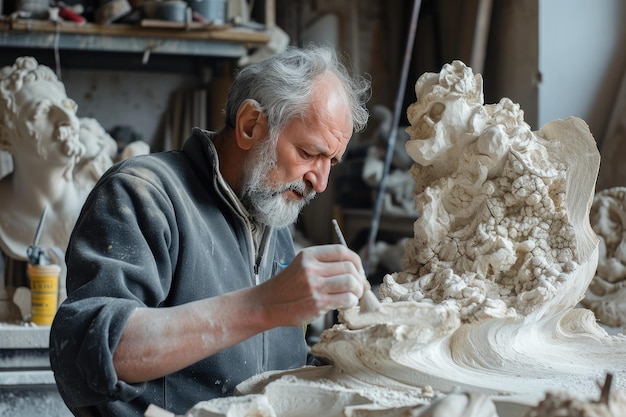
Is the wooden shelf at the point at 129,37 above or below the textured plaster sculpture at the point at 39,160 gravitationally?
above

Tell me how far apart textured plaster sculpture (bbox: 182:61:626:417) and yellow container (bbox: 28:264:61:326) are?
198cm

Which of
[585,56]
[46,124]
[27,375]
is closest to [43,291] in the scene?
[27,375]

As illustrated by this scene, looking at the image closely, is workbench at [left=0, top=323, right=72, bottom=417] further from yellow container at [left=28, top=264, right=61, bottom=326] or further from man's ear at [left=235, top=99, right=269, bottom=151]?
man's ear at [left=235, top=99, right=269, bottom=151]

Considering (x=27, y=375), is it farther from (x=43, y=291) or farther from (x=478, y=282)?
(x=478, y=282)

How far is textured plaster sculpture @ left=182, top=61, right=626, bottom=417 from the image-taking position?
1.84 meters

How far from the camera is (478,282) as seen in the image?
80.0 inches

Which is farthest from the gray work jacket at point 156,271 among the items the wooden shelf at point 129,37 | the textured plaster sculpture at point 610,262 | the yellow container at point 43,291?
the wooden shelf at point 129,37

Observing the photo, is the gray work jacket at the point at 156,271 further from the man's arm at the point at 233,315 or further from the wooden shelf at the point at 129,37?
the wooden shelf at the point at 129,37

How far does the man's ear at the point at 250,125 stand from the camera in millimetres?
2258

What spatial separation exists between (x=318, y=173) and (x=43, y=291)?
1.89 metres

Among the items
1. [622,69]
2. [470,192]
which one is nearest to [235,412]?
[470,192]

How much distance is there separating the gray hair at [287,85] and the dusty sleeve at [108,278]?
1.18ft

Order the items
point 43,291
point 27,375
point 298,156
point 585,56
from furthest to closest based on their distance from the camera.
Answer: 1. point 585,56
2. point 43,291
3. point 27,375
4. point 298,156

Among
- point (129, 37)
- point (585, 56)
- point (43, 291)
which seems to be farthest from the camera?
point (129, 37)
